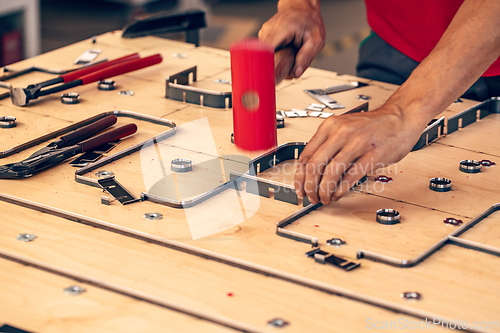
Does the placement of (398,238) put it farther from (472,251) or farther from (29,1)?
(29,1)

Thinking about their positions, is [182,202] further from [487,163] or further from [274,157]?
[487,163]

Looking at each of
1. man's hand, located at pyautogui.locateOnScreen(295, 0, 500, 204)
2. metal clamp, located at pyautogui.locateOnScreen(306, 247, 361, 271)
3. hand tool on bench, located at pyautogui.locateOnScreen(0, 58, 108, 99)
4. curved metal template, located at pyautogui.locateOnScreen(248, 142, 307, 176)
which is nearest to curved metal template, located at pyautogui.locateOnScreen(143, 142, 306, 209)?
curved metal template, located at pyautogui.locateOnScreen(248, 142, 307, 176)

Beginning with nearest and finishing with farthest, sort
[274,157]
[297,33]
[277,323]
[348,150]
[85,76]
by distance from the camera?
1. [277,323]
2. [348,150]
3. [274,157]
4. [297,33]
5. [85,76]

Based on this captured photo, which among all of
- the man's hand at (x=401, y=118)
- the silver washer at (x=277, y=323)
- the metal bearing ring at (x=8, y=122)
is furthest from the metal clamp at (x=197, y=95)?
the silver washer at (x=277, y=323)

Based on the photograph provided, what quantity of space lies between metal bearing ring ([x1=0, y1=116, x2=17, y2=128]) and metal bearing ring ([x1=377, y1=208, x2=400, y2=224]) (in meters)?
0.89

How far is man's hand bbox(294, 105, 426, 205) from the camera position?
104cm

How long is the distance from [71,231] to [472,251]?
0.67 m

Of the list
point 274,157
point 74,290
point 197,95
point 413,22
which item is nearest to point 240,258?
point 74,290

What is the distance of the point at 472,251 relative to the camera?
97 cm

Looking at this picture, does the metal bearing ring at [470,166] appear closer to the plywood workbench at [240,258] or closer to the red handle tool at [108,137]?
the plywood workbench at [240,258]

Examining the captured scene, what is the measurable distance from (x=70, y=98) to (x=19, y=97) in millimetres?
126

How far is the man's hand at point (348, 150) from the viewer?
1.04 m

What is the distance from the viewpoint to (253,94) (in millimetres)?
1139

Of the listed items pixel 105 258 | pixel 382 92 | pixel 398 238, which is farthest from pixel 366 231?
pixel 382 92
